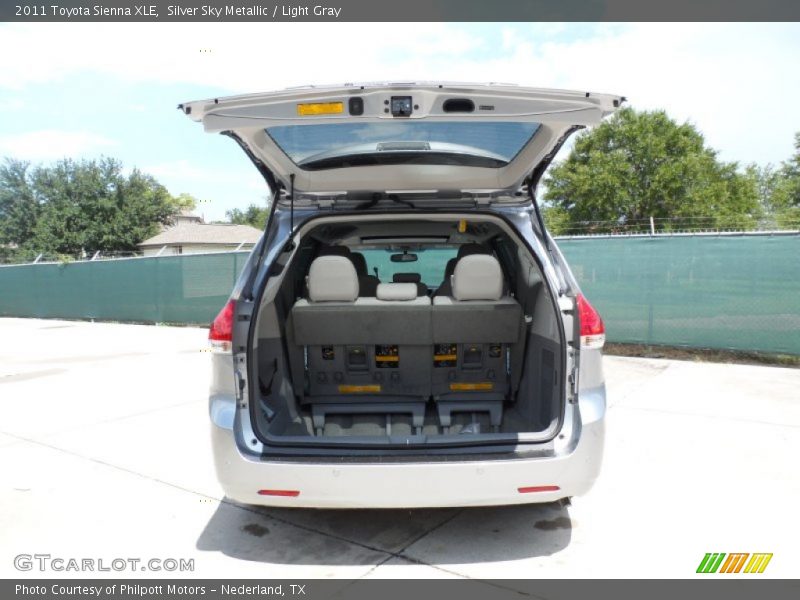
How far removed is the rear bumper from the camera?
2553mm

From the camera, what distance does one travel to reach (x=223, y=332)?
2.77 metres

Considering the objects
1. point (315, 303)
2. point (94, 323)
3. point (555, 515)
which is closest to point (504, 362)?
point (555, 515)

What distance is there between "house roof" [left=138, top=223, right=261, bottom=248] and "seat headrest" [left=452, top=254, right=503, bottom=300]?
119 feet

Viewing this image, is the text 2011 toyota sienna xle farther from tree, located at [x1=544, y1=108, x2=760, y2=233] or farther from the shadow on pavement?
tree, located at [x1=544, y1=108, x2=760, y2=233]

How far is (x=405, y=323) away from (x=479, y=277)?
0.55m

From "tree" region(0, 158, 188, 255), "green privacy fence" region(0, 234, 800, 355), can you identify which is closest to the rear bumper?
"green privacy fence" region(0, 234, 800, 355)

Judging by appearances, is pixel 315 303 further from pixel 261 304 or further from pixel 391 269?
pixel 391 269

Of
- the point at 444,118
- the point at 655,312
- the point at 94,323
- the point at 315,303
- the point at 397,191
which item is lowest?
the point at 94,323

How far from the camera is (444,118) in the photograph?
2.35 meters

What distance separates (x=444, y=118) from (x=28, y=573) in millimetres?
2871

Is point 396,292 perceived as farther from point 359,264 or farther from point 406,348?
point 359,264

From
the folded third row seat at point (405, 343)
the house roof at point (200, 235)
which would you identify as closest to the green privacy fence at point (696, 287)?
the folded third row seat at point (405, 343)

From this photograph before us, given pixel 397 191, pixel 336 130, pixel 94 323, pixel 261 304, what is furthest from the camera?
pixel 94 323

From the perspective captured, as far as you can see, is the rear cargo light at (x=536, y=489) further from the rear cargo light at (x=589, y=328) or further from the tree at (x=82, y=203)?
the tree at (x=82, y=203)
